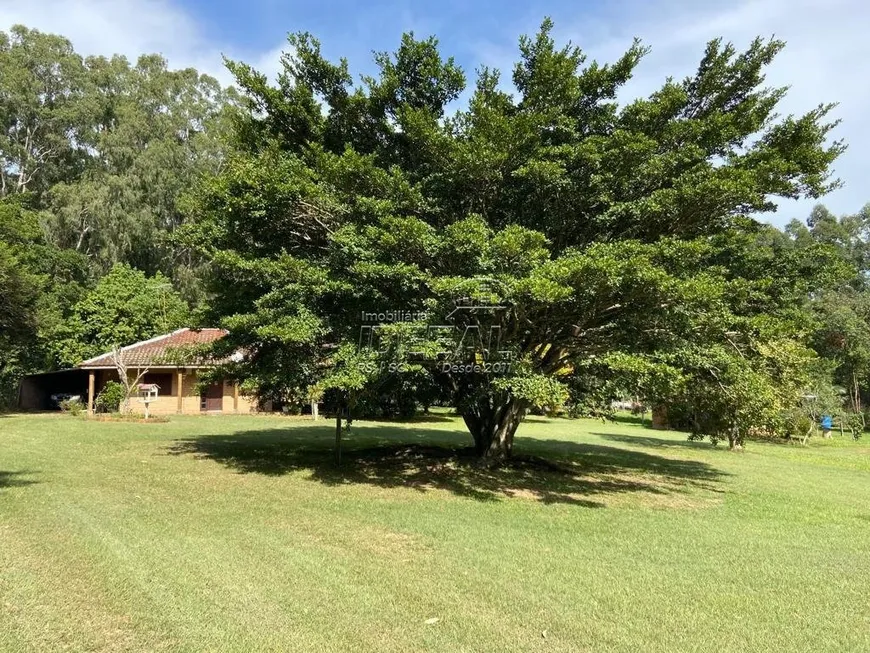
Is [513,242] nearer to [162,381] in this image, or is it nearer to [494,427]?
[494,427]

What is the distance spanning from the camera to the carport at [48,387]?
32031 mm

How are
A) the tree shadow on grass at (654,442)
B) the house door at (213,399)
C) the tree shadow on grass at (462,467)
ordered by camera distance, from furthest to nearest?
the house door at (213,399)
the tree shadow on grass at (654,442)
the tree shadow on grass at (462,467)

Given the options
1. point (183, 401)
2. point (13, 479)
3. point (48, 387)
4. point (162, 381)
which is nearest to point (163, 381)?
point (162, 381)

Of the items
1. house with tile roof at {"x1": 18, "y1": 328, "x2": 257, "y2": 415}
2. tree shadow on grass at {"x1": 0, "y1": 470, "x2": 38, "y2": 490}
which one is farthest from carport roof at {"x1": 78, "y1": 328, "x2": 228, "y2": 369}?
tree shadow on grass at {"x1": 0, "y1": 470, "x2": 38, "y2": 490}

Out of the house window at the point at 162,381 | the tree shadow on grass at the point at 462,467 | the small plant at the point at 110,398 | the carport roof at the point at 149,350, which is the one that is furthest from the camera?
the house window at the point at 162,381

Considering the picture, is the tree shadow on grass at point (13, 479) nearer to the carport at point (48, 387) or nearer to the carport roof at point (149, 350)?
the carport roof at point (149, 350)

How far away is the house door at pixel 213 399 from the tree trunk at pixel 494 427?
1963 centimetres

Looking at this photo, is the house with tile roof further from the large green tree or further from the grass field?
the large green tree

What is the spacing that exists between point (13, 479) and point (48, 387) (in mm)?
27770

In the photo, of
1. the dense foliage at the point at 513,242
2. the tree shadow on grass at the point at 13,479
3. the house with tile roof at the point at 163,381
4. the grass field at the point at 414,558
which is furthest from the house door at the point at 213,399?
the tree shadow on grass at the point at 13,479

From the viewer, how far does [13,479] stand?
9.93m

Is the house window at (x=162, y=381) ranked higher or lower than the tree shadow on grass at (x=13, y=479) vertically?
higher

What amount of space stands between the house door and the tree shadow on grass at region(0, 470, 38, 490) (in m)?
19.8

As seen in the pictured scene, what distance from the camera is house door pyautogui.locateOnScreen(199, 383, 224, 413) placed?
3006 centimetres
